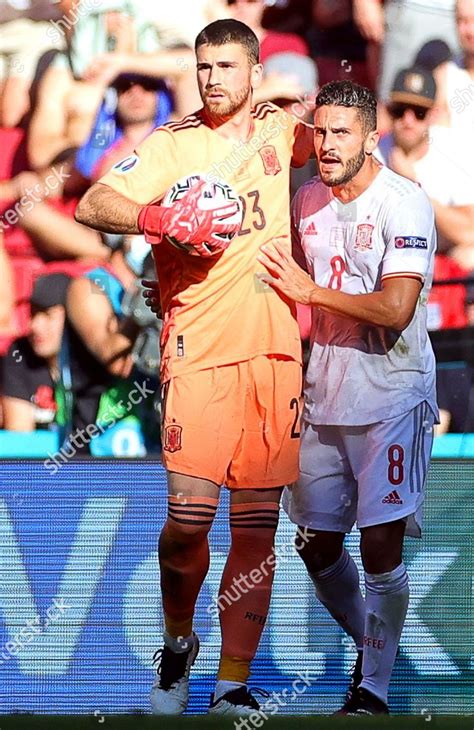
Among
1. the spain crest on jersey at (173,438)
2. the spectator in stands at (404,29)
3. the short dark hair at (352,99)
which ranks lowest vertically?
the spain crest on jersey at (173,438)

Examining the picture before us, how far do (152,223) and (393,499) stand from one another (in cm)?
105

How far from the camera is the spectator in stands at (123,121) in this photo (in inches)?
251

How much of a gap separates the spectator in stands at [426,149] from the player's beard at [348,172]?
242 cm

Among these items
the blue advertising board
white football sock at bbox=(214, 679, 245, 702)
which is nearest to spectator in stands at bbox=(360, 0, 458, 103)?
the blue advertising board

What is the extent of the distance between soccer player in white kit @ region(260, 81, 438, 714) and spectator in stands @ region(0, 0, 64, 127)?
2.88 metres

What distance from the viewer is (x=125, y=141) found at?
21.0 feet

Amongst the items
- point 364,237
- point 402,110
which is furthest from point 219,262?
point 402,110

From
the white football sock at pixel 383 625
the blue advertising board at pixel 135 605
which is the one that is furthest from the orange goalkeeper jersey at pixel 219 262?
the white football sock at pixel 383 625

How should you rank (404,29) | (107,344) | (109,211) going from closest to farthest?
(109,211) < (107,344) < (404,29)

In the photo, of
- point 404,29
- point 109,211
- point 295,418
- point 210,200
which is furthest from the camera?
point 404,29

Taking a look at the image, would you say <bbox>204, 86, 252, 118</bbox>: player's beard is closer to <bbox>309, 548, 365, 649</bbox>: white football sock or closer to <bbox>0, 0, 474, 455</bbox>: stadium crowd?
<bbox>309, 548, 365, 649</bbox>: white football sock

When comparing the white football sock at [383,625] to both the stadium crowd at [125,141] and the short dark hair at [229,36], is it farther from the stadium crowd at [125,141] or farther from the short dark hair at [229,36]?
the stadium crowd at [125,141]

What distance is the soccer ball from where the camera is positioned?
346 cm

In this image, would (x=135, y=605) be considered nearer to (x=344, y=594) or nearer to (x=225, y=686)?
(x=225, y=686)
